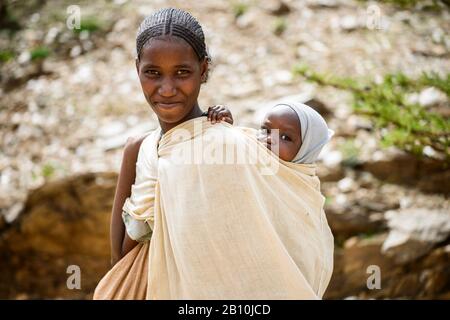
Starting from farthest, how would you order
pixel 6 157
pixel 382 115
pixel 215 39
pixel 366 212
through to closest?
pixel 215 39 < pixel 6 157 < pixel 366 212 < pixel 382 115

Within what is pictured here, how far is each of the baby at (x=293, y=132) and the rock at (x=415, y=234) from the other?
115 inches

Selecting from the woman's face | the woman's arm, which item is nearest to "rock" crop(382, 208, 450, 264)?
the woman's arm

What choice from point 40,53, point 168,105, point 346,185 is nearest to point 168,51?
point 168,105

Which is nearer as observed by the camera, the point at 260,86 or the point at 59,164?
the point at 59,164

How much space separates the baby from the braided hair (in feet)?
0.92

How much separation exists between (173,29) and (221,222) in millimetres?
687

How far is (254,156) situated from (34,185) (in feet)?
13.4

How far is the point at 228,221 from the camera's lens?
7.26 ft

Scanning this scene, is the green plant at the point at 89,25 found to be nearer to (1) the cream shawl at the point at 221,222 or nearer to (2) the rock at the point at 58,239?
(2) the rock at the point at 58,239

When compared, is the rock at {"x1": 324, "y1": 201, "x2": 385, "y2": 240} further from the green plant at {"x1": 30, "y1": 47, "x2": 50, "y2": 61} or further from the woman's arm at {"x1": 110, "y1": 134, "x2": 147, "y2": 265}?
the green plant at {"x1": 30, "y1": 47, "x2": 50, "y2": 61}

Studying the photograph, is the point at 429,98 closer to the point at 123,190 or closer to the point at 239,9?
the point at 239,9

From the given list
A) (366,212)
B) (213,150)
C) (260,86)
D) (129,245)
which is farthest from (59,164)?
(213,150)

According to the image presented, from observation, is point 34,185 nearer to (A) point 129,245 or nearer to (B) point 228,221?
(A) point 129,245

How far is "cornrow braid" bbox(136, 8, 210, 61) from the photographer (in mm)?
2279
